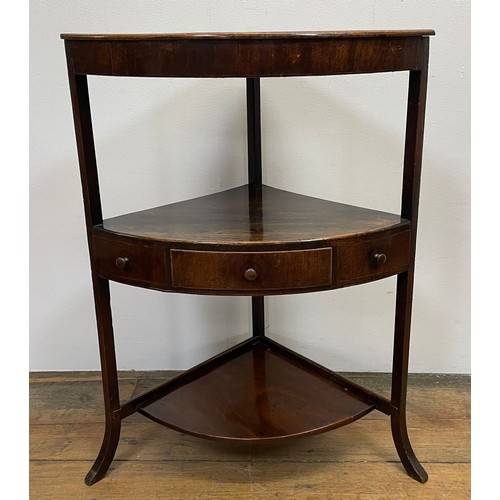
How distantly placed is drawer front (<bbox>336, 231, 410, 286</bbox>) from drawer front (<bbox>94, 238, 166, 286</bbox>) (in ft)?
1.15

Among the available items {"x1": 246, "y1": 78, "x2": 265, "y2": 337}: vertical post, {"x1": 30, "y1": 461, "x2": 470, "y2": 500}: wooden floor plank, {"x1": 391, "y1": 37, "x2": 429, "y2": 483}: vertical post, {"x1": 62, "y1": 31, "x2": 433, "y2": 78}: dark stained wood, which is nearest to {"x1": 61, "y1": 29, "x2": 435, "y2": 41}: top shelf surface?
{"x1": 62, "y1": 31, "x2": 433, "y2": 78}: dark stained wood

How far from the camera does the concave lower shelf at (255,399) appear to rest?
1.59 m

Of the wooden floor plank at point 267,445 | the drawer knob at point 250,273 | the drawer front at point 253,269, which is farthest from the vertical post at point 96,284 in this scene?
the drawer knob at point 250,273

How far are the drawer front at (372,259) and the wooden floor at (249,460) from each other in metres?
0.50

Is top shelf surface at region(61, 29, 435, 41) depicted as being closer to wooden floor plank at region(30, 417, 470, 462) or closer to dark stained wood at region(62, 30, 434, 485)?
dark stained wood at region(62, 30, 434, 485)

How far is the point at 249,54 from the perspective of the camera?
1245 mm

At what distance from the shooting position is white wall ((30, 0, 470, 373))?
1.84 m

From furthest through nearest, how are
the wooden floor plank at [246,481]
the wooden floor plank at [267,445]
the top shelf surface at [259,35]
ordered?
1. the wooden floor plank at [267,445]
2. the wooden floor plank at [246,481]
3. the top shelf surface at [259,35]

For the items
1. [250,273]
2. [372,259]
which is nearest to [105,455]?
[250,273]

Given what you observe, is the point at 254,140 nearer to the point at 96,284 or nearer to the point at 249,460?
the point at 96,284

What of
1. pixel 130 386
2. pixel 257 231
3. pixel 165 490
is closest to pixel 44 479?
pixel 165 490

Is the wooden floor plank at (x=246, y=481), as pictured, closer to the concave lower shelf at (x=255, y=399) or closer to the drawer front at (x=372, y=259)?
the concave lower shelf at (x=255, y=399)

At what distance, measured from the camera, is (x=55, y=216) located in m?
2.01

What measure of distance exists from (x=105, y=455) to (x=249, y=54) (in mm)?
959
